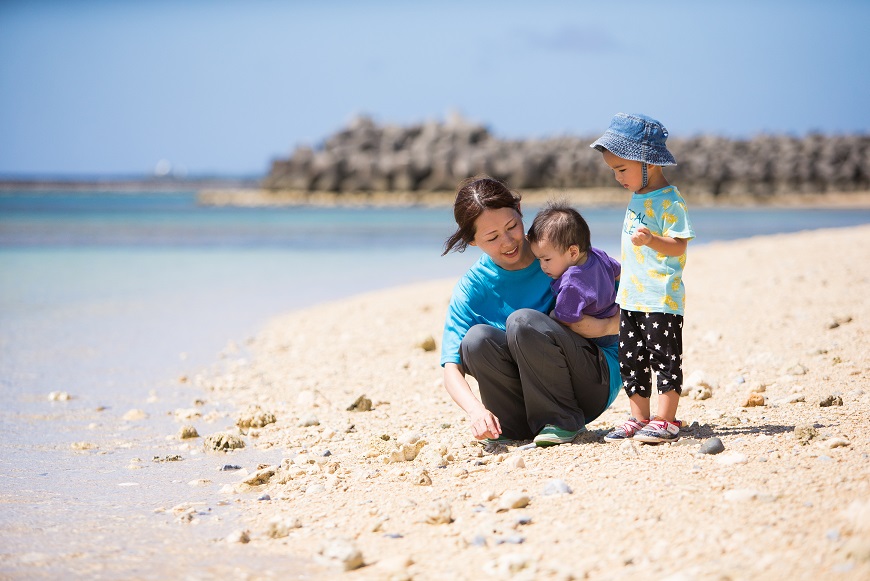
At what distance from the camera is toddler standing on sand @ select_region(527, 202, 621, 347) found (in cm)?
358

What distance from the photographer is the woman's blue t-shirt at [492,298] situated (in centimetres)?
381

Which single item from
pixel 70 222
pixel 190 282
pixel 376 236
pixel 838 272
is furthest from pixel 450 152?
pixel 838 272

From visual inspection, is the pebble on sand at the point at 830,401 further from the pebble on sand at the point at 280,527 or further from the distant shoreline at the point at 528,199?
the distant shoreline at the point at 528,199

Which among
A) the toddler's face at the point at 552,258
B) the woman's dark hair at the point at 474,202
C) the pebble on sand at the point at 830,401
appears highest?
the woman's dark hair at the point at 474,202

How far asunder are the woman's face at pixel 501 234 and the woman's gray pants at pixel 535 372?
0.81ft

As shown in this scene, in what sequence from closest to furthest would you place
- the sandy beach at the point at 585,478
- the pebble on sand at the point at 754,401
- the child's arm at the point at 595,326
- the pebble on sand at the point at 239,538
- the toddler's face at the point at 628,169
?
the sandy beach at the point at 585,478, the pebble on sand at the point at 239,538, the toddler's face at the point at 628,169, the child's arm at the point at 595,326, the pebble on sand at the point at 754,401

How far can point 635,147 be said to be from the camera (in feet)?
11.6

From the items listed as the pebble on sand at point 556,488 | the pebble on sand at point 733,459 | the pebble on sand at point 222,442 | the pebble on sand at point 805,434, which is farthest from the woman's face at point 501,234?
the pebble on sand at point 222,442

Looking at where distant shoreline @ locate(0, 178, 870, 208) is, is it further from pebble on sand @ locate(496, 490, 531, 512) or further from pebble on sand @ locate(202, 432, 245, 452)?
pebble on sand @ locate(496, 490, 531, 512)

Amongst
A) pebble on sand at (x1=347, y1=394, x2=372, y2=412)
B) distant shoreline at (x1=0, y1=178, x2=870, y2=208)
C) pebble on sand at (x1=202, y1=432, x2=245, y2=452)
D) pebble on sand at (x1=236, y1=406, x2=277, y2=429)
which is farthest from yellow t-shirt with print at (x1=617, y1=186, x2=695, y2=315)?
distant shoreline at (x1=0, y1=178, x2=870, y2=208)

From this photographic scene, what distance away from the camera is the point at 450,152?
61188mm

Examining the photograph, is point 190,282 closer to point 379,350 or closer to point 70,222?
point 379,350

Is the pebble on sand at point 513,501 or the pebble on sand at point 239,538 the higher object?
the pebble on sand at point 513,501

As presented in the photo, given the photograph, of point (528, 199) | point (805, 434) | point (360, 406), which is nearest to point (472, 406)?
point (805, 434)
